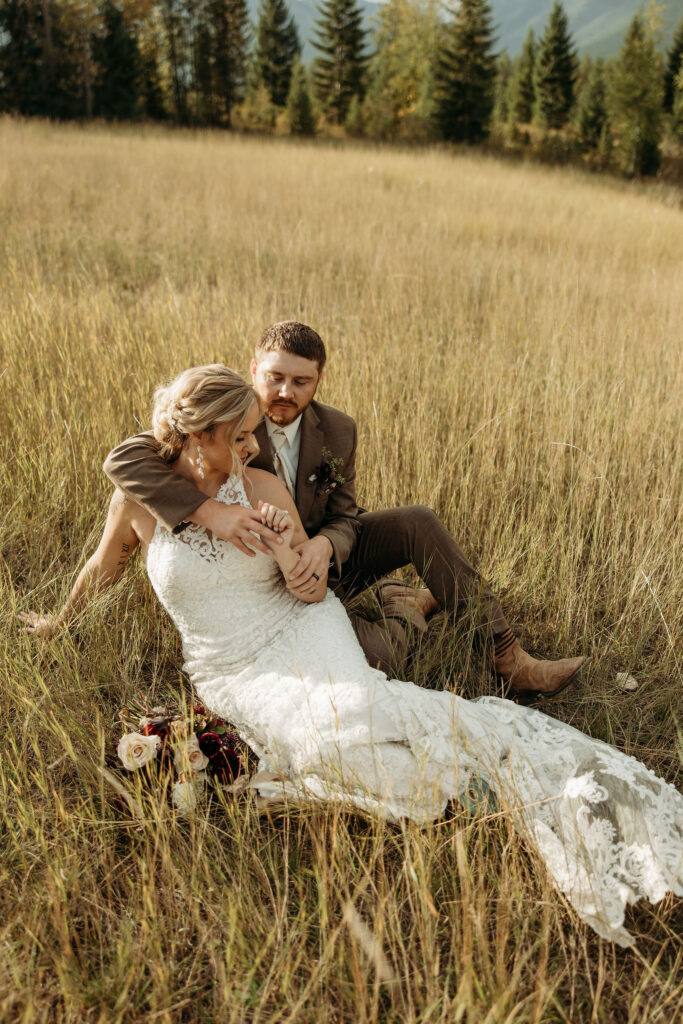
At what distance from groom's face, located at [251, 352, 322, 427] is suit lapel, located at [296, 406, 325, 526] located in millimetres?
65

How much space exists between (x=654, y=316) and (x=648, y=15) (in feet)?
98.0

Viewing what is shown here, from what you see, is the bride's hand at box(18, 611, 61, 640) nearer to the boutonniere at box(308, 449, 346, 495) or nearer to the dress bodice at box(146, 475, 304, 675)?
the dress bodice at box(146, 475, 304, 675)

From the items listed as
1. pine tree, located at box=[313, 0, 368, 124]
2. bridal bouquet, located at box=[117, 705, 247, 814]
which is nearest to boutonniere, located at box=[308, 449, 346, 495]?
bridal bouquet, located at box=[117, 705, 247, 814]

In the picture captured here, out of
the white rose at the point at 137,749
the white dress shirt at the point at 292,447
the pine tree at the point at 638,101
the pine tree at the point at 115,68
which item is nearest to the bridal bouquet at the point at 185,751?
the white rose at the point at 137,749

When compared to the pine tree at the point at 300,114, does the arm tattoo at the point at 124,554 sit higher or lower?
lower

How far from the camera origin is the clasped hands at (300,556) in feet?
7.03

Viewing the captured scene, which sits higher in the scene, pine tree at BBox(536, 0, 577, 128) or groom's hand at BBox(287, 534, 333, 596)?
pine tree at BBox(536, 0, 577, 128)

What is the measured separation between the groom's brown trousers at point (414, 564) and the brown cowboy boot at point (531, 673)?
0.38 ft

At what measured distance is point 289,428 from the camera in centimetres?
257

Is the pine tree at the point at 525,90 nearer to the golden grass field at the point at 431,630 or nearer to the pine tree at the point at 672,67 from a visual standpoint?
the pine tree at the point at 672,67

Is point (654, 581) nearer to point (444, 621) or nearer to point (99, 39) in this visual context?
point (444, 621)

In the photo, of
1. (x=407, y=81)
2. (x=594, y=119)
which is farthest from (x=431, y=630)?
(x=594, y=119)

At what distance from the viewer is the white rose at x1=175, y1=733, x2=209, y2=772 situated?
1.81 meters

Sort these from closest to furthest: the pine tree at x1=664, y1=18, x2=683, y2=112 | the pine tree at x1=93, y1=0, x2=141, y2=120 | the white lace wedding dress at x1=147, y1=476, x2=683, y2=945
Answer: the white lace wedding dress at x1=147, y1=476, x2=683, y2=945 → the pine tree at x1=93, y1=0, x2=141, y2=120 → the pine tree at x1=664, y1=18, x2=683, y2=112
